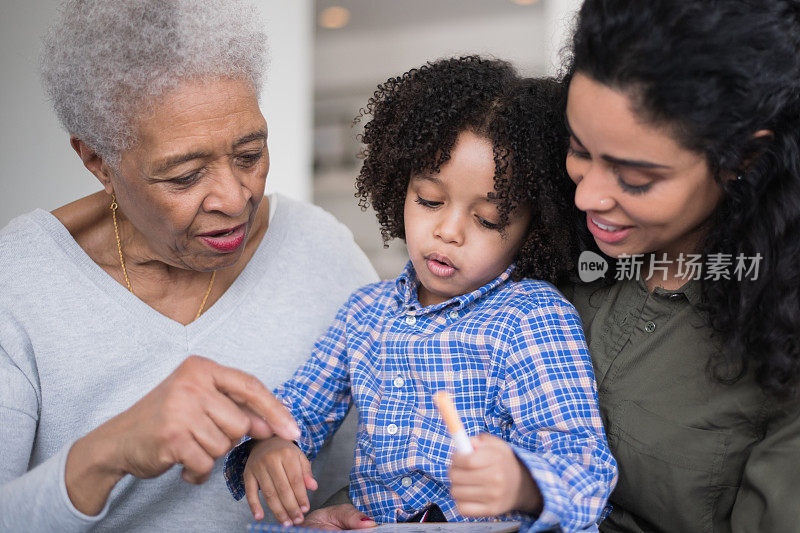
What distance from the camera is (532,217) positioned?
1.46 metres

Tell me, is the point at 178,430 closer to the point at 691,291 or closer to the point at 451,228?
the point at 451,228

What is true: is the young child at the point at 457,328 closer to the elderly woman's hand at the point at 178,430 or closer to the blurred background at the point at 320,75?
the elderly woman's hand at the point at 178,430

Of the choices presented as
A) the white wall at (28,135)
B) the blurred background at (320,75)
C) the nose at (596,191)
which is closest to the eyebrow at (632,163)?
the nose at (596,191)

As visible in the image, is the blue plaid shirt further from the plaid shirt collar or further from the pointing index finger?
the pointing index finger

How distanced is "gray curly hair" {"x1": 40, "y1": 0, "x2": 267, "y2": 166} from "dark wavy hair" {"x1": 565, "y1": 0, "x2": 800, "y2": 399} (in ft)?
2.16

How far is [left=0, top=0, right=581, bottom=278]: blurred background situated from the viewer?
2.40 m

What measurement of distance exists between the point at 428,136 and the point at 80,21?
661 mm

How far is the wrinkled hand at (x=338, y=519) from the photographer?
54.2 inches

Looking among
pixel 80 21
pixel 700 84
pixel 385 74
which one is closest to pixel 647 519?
pixel 700 84

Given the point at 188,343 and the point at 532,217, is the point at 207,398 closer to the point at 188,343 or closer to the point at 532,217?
the point at 188,343

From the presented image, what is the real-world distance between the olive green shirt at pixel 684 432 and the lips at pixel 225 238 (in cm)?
70

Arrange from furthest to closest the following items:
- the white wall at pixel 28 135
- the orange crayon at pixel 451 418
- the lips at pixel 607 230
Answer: the white wall at pixel 28 135, the lips at pixel 607 230, the orange crayon at pixel 451 418

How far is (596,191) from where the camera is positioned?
117 cm

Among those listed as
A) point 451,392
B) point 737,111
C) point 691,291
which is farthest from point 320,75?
point 737,111
